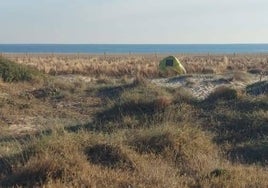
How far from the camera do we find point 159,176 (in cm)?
963

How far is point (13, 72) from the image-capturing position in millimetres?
31891

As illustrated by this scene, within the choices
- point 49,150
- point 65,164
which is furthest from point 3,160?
point 65,164

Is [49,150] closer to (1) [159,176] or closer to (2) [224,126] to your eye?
(1) [159,176]

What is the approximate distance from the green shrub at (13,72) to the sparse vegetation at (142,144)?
761cm

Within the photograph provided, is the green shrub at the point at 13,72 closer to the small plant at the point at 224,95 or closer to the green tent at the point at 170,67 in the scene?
the green tent at the point at 170,67

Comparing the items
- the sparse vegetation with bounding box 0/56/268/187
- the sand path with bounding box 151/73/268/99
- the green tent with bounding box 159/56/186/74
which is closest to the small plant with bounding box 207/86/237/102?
the sparse vegetation with bounding box 0/56/268/187

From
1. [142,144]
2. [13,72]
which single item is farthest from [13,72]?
[142,144]

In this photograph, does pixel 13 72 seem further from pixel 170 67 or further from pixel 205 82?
pixel 170 67

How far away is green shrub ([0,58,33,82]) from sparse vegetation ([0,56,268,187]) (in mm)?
7611

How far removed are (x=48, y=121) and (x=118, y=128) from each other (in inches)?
164

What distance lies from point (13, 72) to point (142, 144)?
20.5 m

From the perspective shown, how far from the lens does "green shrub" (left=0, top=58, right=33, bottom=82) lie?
31.2 metres

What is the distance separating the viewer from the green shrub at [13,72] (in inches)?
1230

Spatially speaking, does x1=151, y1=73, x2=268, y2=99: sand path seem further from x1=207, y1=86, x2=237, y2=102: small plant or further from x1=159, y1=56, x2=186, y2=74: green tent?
x1=207, y1=86, x2=237, y2=102: small plant
